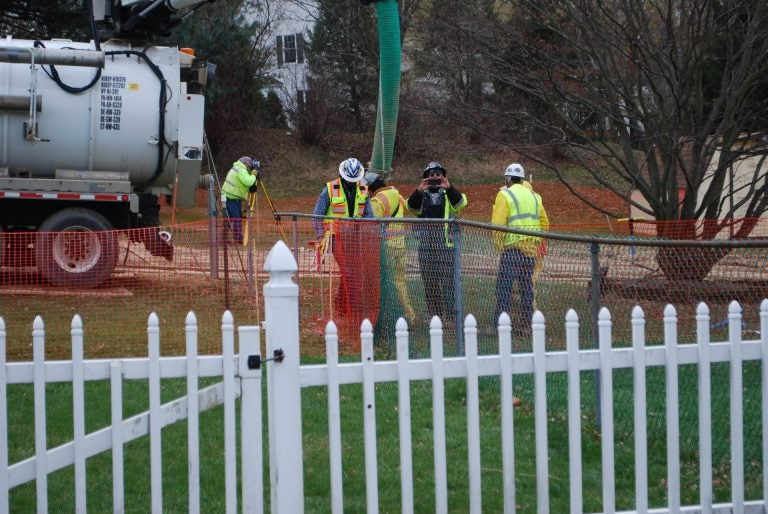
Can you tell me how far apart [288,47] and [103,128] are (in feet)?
103

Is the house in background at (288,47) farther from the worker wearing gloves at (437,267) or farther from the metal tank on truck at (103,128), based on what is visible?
the worker wearing gloves at (437,267)

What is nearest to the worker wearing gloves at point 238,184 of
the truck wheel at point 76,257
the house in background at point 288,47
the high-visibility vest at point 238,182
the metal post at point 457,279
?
the high-visibility vest at point 238,182

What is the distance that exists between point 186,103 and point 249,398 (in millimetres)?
11122

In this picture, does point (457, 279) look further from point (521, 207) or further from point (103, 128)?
point (103, 128)

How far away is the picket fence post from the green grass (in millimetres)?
1028

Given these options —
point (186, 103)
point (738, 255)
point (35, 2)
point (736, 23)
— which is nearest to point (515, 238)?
point (738, 255)

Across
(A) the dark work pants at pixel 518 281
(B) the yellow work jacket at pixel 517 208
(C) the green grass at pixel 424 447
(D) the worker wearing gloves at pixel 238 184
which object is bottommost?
(C) the green grass at pixel 424 447

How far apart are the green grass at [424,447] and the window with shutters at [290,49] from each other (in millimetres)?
36671

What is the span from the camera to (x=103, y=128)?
14.1m

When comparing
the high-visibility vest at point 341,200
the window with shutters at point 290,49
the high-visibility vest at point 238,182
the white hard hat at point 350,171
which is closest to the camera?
the white hard hat at point 350,171

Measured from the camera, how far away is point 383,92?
959 centimetres

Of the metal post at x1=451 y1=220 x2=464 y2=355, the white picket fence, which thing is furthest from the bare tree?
the white picket fence

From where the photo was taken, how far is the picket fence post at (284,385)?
422cm

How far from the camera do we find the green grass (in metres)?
5.43
